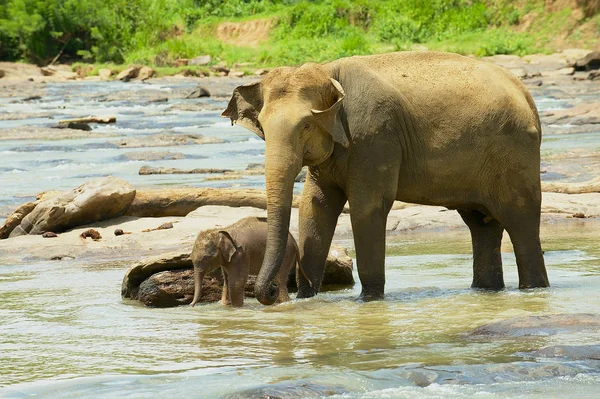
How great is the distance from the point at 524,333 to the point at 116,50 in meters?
61.1

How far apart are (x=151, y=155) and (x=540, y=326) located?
19.7 m

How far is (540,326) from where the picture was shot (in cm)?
724

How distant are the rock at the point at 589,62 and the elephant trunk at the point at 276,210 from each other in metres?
42.0

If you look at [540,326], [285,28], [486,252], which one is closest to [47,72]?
[285,28]

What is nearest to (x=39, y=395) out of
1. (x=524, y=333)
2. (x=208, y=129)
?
(x=524, y=333)

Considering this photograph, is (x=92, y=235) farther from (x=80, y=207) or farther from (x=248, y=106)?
(x=248, y=106)

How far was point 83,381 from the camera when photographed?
253 inches

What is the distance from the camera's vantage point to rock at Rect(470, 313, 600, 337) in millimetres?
7168

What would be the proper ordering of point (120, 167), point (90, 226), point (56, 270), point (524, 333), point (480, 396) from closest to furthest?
1. point (480, 396)
2. point (524, 333)
3. point (56, 270)
4. point (90, 226)
5. point (120, 167)

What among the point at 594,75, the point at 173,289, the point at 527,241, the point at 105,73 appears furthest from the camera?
the point at 105,73

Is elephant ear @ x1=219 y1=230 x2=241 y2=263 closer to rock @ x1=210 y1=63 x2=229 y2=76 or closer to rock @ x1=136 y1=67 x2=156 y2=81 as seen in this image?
rock @ x1=136 y1=67 x2=156 y2=81

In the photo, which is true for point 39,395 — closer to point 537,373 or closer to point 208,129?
point 537,373

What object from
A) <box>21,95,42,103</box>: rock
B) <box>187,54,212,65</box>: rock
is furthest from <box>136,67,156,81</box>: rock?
<box>21,95,42,103</box>: rock

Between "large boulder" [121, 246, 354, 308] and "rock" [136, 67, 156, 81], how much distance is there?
4672 centimetres
